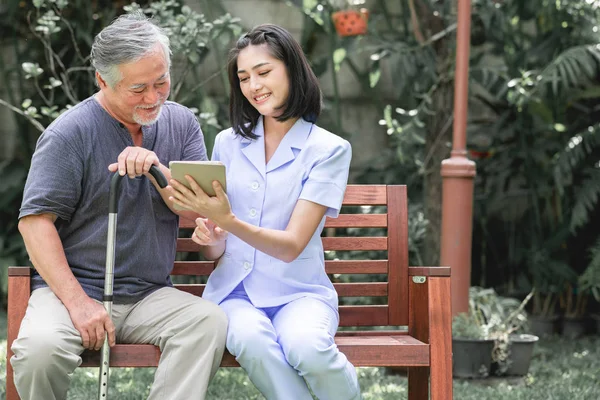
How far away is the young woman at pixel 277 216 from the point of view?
118 inches

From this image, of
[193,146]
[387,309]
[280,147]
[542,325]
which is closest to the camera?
[280,147]

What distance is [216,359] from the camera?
9.87 feet

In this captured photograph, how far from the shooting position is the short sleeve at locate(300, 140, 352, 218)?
Answer: 10.4 ft

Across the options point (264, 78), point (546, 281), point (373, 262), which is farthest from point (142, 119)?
point (546, 281)

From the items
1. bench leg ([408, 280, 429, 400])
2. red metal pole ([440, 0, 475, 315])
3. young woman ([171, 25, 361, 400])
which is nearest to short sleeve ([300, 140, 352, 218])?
young woman ([171, 25, 361, 400])

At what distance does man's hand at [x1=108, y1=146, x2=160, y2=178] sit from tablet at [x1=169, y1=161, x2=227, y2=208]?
6.9 inches

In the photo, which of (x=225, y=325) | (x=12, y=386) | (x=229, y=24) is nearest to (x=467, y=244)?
(x=229, y=24)

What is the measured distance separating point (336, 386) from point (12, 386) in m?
1.05

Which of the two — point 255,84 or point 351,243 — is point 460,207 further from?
point 255,84

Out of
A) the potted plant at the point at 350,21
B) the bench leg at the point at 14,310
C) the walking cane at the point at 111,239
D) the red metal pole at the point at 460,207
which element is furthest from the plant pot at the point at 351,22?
the bench leg at the point at 14,310

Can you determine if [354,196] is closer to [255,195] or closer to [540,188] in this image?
[255,195]

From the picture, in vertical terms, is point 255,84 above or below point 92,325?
above

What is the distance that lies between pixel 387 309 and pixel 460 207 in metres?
1.42

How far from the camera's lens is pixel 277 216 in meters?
3.24
